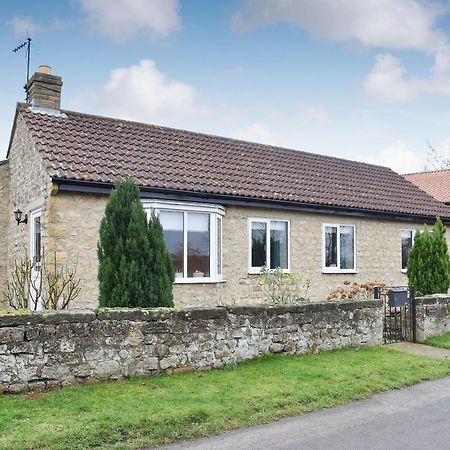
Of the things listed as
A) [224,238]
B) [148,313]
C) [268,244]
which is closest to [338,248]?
[268,244]

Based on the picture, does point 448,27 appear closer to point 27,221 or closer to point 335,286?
point 335,286

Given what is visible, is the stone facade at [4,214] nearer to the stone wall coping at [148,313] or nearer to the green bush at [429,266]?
the stone wall coping at [148,313]

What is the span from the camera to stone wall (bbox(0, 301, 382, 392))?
7129 millimetres

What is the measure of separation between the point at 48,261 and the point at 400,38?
41.6 ft

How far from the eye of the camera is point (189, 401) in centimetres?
686

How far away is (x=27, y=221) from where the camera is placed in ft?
47.8

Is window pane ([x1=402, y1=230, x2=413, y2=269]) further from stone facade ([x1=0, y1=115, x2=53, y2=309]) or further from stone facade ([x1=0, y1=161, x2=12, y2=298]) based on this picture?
stone facade ([x1=0, y1=161, x2=12, y2=298])

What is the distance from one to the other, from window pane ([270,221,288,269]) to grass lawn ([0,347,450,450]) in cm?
657

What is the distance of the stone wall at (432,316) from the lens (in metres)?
12.3

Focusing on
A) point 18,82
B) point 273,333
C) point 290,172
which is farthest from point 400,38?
point 18,82

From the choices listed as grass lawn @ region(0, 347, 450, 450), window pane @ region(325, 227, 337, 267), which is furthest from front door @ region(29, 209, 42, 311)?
window pane @ region(325, 227, 337, 267)

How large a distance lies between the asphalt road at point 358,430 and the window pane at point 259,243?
26.9 feet

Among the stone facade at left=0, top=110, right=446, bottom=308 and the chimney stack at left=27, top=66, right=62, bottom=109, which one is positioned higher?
the chimney stack at left=27, top=66, right=62, bottom=109

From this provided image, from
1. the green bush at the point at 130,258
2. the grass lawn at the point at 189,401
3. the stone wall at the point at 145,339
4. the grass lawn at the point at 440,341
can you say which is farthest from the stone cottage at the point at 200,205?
the grass lawn at the point at 189,401
